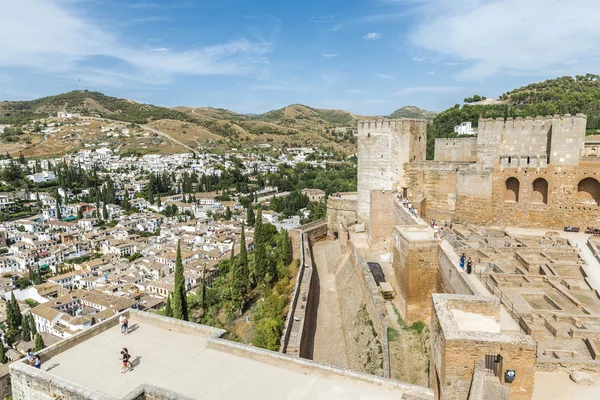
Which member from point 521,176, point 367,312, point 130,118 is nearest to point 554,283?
point 367,312

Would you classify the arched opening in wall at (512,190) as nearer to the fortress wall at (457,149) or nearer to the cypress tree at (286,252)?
the fortress wall at (457,149)

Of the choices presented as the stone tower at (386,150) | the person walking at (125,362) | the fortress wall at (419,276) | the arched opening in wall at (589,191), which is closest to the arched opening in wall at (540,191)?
the arched opening in wall at (589,191)

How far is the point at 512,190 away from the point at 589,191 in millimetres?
2778

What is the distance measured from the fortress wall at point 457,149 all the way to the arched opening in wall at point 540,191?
4047 millimetres

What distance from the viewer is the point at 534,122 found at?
16922 mm

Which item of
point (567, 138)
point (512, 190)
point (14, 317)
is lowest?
point (14, 317)

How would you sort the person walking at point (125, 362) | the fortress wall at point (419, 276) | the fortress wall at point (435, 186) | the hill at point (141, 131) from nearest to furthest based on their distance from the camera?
the person walking at point (125, 362)
the fortress wall at point (419, 276)
the fortress wall at point (435, 186)
the hill at point (141, 131)

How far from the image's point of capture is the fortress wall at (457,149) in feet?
69.1

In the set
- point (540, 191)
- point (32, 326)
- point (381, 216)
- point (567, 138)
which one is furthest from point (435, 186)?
point (32, 326)

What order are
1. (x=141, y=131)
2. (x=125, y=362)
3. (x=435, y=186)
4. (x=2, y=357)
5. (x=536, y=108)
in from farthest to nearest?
1. (x=141, y=131)
2. (x=536, y=108)
3. (x=2, y=357)
4. (x=435, y=186)
5. (x=125, y=362)

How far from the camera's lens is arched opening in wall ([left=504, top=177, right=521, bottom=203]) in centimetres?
1775

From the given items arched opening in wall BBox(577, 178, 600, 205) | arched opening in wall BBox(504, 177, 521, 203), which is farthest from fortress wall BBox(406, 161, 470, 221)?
arched opening in wall BBox(577, 178, 600, 205)

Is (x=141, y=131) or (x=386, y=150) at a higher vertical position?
(x=141, y=131)

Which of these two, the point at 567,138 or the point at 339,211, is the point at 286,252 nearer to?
the point at 339,211
